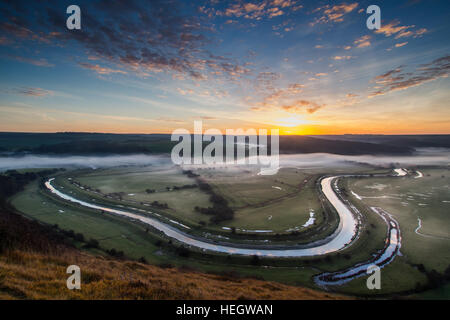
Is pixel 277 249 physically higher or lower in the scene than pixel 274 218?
lower

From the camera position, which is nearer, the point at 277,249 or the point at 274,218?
the point at 277,249

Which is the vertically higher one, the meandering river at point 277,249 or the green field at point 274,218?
the green field at point 274,218

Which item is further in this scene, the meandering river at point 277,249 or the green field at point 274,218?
the meandering river at point 277,249

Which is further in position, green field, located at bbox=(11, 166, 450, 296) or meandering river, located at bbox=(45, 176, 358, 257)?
meandering river, located at bbox=(45, 176, 358, 257)

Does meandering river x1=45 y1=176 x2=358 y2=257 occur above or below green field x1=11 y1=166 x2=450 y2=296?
below
